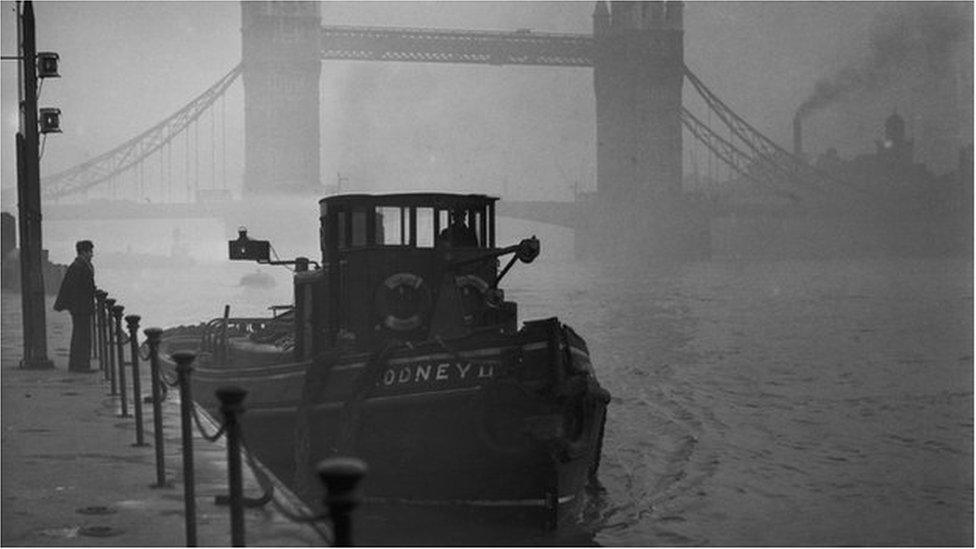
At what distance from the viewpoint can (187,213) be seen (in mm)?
103312

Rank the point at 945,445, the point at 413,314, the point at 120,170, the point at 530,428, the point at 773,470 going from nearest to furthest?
the point at 530,428
the point at 413,314
the point at 773,470
the point at 945,445
the point at 120,170

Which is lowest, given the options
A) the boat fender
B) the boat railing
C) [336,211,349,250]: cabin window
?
the boat fender

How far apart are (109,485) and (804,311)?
5375cm

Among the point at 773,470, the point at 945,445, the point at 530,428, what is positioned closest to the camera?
the point at 530,428

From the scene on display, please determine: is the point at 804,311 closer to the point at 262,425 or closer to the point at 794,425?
the point at 794,425

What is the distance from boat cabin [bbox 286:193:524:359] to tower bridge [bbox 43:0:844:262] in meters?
98.4

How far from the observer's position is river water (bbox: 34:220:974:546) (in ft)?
43.4

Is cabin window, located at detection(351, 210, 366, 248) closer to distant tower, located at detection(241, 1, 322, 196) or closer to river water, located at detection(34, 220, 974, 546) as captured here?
river water, located at detection(34, 220, 974, 546)

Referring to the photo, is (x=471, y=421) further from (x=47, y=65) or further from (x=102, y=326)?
(x=47, y=65)

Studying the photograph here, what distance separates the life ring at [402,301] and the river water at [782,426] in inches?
103

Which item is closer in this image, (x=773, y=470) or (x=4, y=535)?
(x=4, y=535)

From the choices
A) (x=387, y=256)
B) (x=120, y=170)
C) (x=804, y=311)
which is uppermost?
(x=120, y=170)

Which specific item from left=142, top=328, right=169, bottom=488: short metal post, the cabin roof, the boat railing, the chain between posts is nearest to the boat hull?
the cabin roof

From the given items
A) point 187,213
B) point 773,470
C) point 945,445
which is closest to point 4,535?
point 773,470
